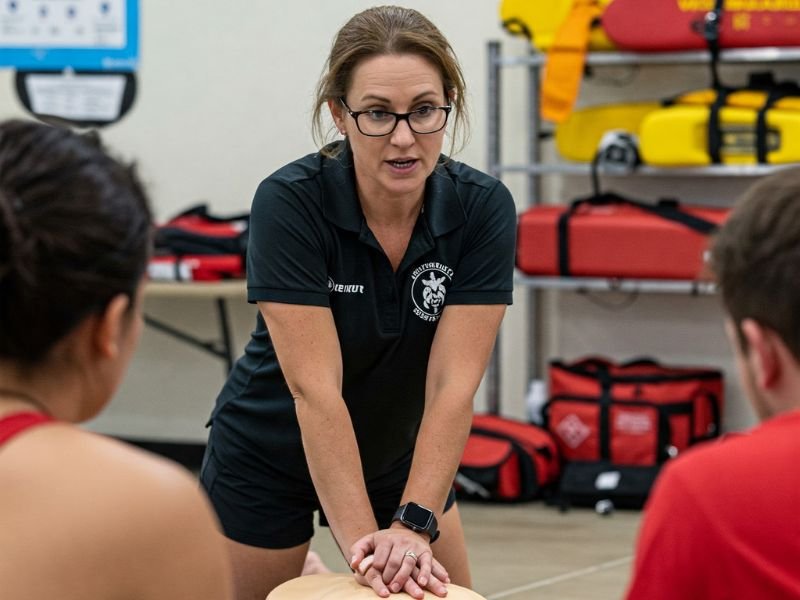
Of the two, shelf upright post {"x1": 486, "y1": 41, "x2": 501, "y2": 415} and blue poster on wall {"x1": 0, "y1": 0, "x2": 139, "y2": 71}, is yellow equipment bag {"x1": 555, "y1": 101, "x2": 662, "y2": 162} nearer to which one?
shelf upright post {"x1": 486, "y1": 41, "x2": 501, "y2": 415}

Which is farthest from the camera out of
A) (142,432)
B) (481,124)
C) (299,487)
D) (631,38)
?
(142,432)

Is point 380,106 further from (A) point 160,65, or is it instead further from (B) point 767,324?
(A) point 160,65

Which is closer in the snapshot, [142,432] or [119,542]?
[119,542]

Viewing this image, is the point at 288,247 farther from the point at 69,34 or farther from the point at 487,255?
the point at 69,34

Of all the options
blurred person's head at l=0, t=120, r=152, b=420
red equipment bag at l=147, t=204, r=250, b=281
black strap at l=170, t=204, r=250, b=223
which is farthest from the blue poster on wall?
blurred person's head at l=0, t=120, r=152, b=420

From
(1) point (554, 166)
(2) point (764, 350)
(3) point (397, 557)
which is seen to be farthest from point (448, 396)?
(1) point (554, 166)

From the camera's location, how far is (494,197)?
7.04ft

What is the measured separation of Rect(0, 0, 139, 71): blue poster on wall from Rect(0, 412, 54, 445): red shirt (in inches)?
166

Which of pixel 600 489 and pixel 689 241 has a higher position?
pixel 689 241

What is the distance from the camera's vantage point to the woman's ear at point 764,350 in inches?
40.5

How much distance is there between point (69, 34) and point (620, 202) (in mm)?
2260

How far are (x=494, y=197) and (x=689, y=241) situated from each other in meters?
2.24

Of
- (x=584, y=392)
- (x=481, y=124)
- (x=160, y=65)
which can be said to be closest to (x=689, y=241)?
(x=584, y=392)

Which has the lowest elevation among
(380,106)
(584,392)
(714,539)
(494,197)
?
(584,392)
